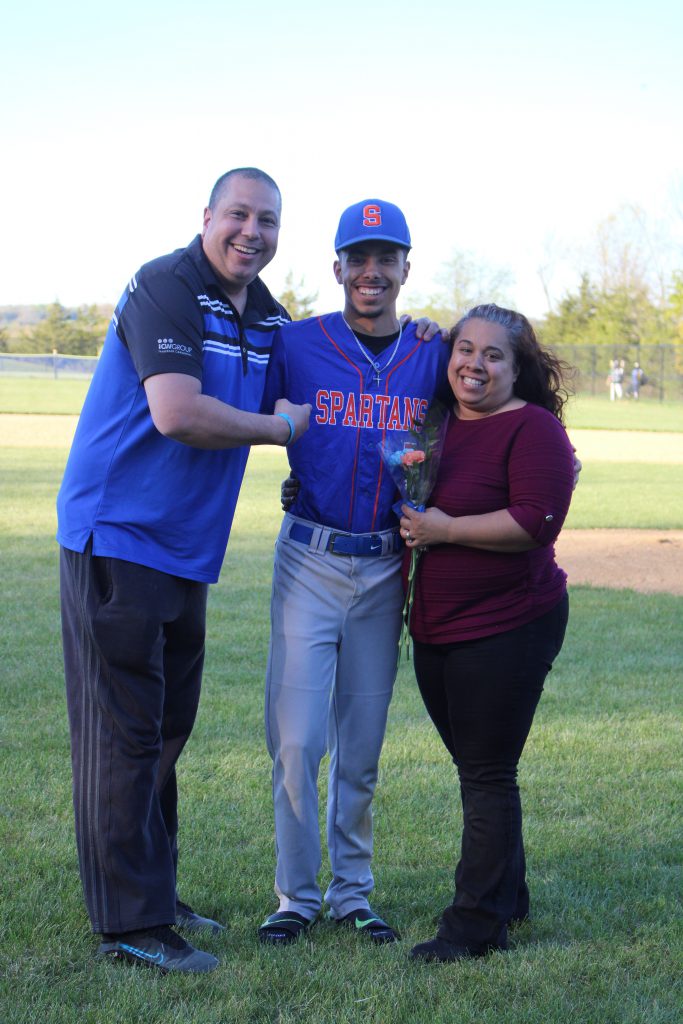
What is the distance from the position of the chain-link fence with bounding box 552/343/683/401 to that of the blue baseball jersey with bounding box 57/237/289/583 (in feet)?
152

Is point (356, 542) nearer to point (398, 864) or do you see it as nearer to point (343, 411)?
point (343, 411)

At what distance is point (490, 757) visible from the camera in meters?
3.43

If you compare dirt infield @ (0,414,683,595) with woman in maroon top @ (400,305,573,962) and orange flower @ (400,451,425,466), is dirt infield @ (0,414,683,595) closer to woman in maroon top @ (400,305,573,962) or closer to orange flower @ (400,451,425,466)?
woman in maroon top @ (400,305,573,962)

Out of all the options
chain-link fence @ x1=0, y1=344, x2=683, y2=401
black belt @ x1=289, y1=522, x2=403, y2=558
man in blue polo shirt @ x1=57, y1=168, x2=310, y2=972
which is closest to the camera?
man in blue polo shirt @ x1=57, y1=168, x2=310, y2=972

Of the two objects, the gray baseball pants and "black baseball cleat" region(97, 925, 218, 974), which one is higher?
the gray baseball pants

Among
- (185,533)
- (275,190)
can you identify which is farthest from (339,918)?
(275,190)

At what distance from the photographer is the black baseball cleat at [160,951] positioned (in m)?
3.27

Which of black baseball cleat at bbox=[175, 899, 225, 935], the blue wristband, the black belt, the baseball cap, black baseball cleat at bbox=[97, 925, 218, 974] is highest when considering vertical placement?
the baseball cap

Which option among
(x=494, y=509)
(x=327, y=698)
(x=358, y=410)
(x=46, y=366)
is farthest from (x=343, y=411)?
(x=46, y=366)

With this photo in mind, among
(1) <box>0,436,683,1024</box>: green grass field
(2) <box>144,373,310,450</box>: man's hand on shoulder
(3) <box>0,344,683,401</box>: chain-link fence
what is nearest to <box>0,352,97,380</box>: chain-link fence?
(3) <box>0,344,683,401</box>: chain-link fence

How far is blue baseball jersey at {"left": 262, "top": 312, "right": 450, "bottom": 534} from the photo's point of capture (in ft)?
11.9

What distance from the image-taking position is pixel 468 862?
11.3 ft

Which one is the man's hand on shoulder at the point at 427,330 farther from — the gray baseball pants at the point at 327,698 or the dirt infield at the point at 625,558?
the dirt infield at the point at 625,558

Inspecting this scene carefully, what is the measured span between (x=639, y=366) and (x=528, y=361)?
48412 mm
